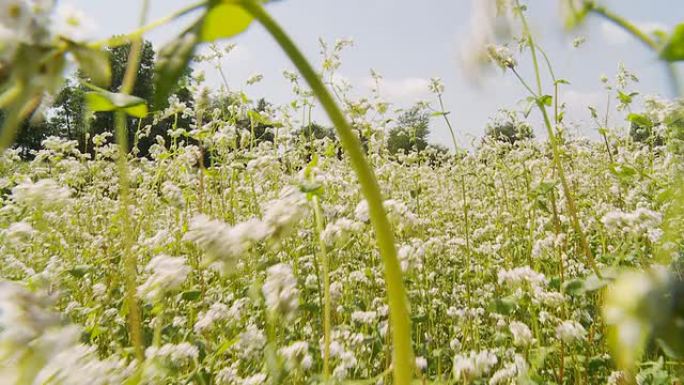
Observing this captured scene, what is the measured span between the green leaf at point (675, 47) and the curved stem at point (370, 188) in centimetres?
15

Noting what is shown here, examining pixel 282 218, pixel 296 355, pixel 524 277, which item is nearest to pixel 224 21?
pixel 282 218

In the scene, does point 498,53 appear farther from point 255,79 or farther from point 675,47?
point 255,79

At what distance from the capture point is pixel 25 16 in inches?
9.6

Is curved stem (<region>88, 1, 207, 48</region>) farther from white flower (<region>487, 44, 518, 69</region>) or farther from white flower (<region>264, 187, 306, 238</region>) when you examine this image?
white flower (<region>264, 187, 306, 238</region>)

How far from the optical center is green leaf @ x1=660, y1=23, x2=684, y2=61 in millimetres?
265

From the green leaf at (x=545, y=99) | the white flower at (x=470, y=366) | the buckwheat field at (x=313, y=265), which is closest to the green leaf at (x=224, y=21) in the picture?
the buckwheat field at (x=313, y=265)

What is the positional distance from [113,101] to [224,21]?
160mm

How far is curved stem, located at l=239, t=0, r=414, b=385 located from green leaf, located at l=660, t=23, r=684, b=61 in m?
0.15

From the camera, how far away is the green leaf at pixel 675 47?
0.87 ft

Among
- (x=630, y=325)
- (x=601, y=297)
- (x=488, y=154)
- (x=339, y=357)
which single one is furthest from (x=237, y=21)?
(x=488, y=154)

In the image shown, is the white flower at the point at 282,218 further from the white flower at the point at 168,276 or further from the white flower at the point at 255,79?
the white flower at the point at 255,79

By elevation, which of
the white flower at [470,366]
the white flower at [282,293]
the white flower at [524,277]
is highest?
the white flower at [282,293]

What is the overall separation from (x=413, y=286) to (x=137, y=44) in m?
2.22

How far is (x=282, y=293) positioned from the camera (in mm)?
779
